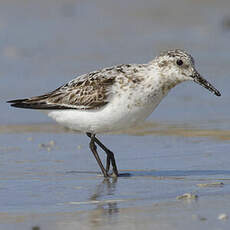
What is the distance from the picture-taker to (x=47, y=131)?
12250 mm

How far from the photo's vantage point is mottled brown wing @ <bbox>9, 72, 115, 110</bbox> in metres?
9.25

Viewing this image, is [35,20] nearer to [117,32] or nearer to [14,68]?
[117,32]

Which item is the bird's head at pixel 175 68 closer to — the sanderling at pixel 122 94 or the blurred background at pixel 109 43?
the sanderling at pixel 122 94

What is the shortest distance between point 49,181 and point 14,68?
30.5ft

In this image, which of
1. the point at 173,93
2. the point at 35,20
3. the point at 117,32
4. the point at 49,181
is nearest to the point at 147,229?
the point at 49,181

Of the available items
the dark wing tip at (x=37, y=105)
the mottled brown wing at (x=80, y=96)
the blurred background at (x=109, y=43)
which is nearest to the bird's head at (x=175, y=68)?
the mottled brown wing at (x=80, y=96)

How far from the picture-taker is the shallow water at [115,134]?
7.23 m

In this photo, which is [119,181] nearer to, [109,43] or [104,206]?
[104,206]

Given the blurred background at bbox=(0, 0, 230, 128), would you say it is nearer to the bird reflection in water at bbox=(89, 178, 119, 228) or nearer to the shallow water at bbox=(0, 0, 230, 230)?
the shallow water at bbox=(0, 0, 230, 230)

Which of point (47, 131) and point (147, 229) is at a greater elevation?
point (47, 131)

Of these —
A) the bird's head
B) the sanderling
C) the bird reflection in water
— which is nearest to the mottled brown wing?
the sanderling

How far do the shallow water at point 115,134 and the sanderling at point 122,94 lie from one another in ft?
2.05

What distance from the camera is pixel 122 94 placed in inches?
356

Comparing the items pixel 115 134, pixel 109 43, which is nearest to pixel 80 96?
pixel 115 134
